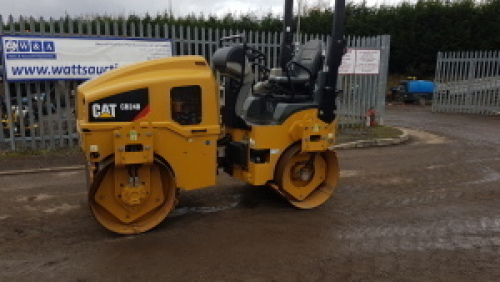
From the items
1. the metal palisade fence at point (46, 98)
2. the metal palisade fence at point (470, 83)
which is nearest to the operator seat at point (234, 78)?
the metal palisade fence at point (46, 98)

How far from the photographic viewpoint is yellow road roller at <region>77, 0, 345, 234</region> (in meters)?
4.29

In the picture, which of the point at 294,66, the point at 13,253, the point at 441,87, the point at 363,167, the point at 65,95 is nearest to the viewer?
the point at 13,253

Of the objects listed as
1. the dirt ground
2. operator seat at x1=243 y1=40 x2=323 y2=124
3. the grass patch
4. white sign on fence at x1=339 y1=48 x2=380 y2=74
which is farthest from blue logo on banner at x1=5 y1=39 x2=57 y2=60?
white sign on fence at x1=339 y1=48 x2=380 y2=74

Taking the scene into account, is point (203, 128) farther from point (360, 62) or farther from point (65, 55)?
point (360, 62)

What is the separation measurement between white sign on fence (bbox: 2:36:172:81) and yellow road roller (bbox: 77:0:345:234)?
3.96 metres

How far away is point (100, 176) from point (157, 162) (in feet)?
1.90

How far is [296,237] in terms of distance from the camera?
459 cm

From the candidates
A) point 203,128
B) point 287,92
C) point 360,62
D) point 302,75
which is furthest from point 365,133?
point 203,128

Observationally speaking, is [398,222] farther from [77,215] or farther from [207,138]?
[77,215]

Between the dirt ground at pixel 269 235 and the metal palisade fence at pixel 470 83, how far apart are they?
10.1 metres

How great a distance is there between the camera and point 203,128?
4.62 metres

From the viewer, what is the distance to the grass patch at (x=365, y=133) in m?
10.2

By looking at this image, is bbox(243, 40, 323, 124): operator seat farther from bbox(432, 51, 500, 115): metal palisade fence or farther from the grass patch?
bbox(432, 51, 500, 115): metal palisade fence

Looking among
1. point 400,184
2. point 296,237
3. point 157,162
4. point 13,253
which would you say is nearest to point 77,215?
point 13,253
